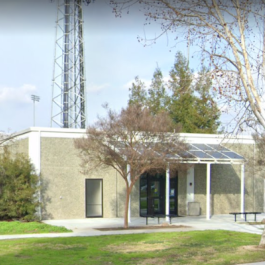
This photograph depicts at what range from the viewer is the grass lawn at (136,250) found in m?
11.7

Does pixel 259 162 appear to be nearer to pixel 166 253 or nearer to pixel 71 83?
pixel 166 253

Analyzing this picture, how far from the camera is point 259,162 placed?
24.4 metres

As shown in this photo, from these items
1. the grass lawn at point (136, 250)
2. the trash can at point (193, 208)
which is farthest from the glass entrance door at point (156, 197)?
the grass lawn at point (136, 250)

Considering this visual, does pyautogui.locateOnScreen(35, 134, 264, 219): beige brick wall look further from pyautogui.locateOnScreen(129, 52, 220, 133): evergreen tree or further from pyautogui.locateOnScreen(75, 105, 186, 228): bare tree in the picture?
pyautogui.locateOnScreen(129, 52, 220, 133): evergreen tree

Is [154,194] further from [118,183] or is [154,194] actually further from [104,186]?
[104,186]

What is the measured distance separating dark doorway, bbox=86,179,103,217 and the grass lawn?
8702 millimetres

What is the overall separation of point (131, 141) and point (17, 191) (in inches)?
242

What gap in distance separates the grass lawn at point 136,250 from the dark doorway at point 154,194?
986 centimetres

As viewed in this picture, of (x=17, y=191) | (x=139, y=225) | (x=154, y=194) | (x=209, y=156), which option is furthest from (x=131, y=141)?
(x=154, y=194)

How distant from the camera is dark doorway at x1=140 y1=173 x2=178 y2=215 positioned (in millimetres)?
26891

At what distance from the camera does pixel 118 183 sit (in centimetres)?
2611

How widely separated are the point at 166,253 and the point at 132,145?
7361mm

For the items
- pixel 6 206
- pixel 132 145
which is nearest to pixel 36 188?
pixel 6 206

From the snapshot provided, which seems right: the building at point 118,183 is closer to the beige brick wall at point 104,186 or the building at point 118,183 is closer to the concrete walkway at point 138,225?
the beige brick wall at point 104,186
